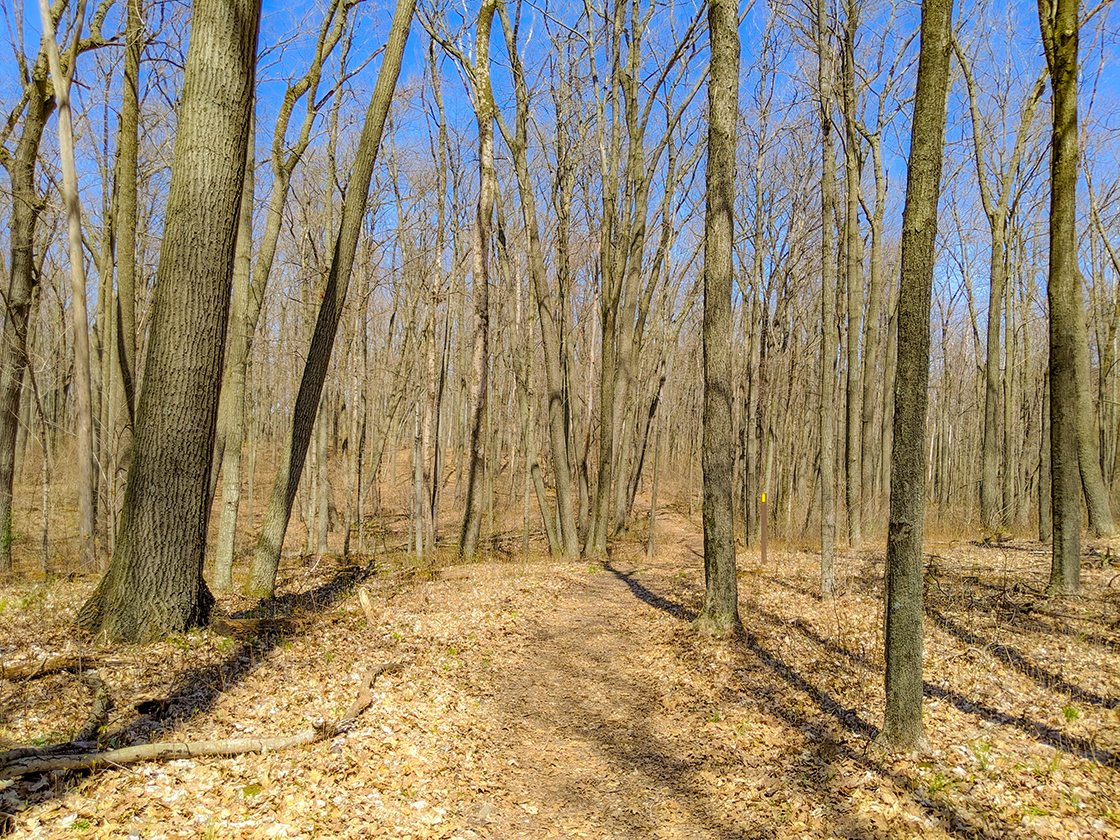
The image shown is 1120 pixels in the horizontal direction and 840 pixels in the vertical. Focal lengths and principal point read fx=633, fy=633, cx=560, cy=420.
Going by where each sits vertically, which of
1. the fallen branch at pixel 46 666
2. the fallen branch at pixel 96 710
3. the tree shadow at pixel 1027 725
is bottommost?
the tree shadow at pixel 1027 725

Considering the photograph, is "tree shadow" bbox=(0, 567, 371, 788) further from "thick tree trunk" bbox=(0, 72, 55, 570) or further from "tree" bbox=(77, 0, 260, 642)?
"thick tree trunk" bbox=(0, 72, 55, 570)

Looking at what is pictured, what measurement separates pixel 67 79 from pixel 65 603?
5268mm

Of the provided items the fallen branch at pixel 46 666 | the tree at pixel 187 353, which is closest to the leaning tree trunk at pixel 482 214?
the tree at pixel 187 353

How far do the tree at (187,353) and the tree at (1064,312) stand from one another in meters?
8.53

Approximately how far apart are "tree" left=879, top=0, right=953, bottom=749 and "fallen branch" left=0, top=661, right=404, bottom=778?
3.58 m

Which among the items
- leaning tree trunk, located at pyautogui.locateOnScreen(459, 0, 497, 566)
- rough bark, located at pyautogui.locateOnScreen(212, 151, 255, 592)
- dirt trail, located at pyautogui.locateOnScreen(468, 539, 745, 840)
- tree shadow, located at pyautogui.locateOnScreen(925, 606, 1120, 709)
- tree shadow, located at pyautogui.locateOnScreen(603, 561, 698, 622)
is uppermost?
leaning tree trunk, located at pyautogui.locateOnScreen(459, 0, 497, 566)

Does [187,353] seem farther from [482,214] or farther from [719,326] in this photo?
[482,214]

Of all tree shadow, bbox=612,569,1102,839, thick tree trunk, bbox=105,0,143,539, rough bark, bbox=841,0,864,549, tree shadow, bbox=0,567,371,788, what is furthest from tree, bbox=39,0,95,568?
rough bark, bbox=841,0,864,549

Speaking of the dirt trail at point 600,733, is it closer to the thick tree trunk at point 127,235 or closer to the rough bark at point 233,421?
the rough bark at point 233,421

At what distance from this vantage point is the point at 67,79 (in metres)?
2.91

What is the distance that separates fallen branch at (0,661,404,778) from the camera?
3.08 m

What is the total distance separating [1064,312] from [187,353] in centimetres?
916

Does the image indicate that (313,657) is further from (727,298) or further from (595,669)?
(727,298)

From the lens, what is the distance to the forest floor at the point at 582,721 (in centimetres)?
339
